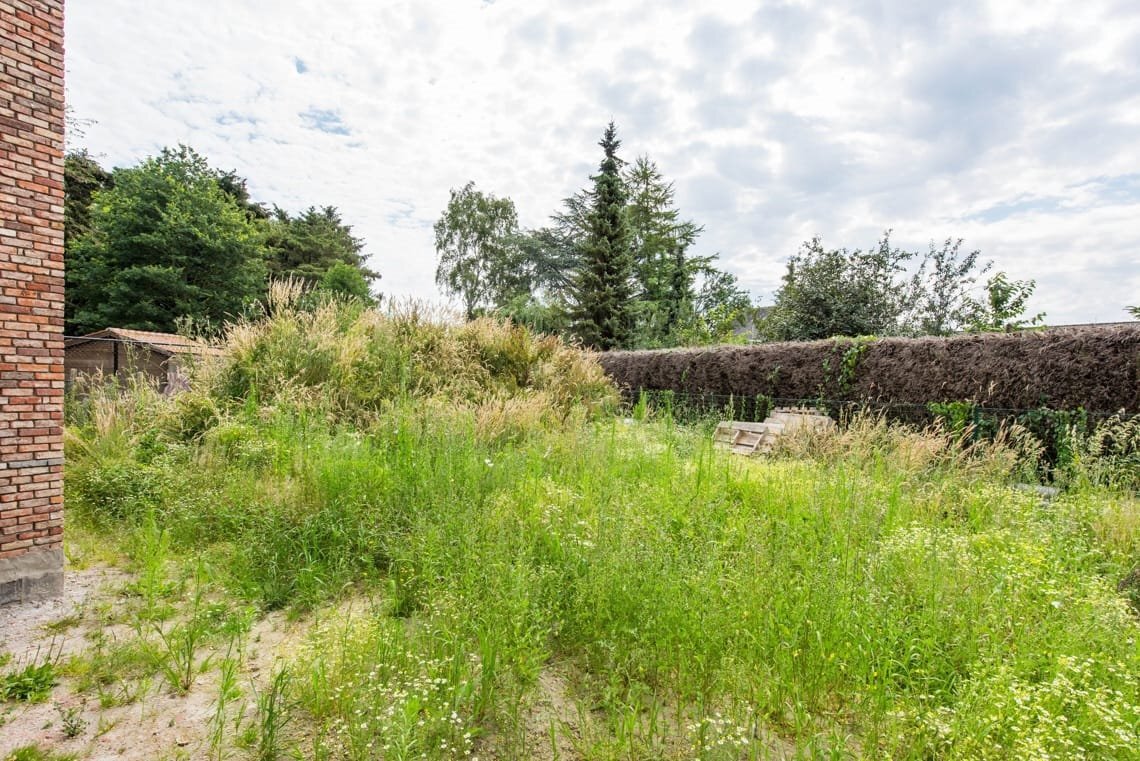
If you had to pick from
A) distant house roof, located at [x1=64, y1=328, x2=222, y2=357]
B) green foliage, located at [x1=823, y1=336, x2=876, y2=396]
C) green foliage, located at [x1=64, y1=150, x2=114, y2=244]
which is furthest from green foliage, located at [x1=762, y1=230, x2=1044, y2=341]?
green foliage, located at [x1=64, y1=150, x2=114, y2=244]

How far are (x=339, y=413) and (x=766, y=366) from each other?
7.17m

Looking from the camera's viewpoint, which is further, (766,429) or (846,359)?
(846,359)

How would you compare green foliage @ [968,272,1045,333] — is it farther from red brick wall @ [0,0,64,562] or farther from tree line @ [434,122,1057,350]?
red brick wall @ [0,0,64,562]

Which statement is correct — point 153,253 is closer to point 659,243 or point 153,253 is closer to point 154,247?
point 154,247

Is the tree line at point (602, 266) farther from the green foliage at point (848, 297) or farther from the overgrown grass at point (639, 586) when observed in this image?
the overgrown grass at point (639, 586)

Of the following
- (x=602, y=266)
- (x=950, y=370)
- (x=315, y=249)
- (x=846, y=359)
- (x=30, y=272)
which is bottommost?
(x=950, y=370)

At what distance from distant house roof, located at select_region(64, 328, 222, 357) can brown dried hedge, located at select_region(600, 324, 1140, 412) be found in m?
8.61

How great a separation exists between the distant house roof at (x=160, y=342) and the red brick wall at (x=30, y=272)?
3756 mm

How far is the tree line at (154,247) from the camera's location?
2053cm

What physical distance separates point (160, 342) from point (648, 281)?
1908cm

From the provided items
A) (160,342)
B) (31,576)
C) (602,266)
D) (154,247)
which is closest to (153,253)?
(154,247)

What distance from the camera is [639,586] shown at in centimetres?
245

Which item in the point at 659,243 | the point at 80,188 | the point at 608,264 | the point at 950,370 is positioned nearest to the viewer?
the point at 950,370

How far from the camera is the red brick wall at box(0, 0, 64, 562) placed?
10.0 ft
